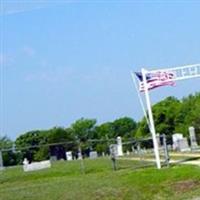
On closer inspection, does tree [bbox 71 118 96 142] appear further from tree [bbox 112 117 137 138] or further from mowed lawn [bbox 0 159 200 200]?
→ mowed lawn [bbox 0 159 200 200]

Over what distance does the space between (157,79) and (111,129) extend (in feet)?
376

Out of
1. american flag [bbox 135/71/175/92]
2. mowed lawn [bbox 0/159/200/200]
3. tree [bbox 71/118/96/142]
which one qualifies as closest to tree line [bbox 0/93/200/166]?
tree [bbox 71/118/96/142]

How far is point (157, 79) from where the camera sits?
26.6 meters

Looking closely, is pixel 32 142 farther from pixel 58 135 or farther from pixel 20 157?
pixel 20 157

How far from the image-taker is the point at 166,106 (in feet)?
353

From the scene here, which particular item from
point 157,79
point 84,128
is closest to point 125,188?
point 157,79

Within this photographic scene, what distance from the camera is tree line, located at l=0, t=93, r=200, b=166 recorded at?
256 feet

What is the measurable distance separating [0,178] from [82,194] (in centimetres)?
1149

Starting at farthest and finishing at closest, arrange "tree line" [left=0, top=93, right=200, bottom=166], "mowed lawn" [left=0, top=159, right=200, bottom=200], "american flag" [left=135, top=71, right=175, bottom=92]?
"tree line" [left=0, top=93, right=200, bottom=166], "american flag" [left=135, top=71, right=175, bottom=92], "mowed lawn" [left=0, top=159, right=200, bottom=200]

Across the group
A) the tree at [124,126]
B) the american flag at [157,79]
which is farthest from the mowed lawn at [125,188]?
the tree at [124,126]

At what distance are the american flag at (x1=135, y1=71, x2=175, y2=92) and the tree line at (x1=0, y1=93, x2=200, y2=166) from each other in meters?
32.1

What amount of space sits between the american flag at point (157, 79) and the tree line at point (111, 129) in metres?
32.1

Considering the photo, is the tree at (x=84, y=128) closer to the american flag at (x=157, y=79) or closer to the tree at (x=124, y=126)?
the tree at (x=124, y=126)

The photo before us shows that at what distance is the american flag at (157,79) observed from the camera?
26.5 metres
